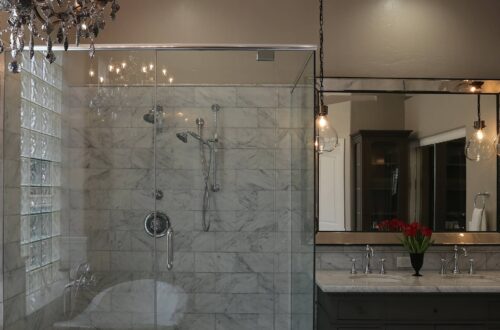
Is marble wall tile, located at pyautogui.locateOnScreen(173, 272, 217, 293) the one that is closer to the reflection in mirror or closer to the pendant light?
the reflection in mirror

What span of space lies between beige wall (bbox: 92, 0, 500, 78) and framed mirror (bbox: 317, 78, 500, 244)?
0.56 ft

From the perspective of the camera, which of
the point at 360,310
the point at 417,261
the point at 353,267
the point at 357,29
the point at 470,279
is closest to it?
the point at 360,310

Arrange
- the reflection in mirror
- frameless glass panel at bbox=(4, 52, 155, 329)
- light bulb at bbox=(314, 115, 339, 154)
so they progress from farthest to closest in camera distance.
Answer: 1. the reflection in mirror
2. light bulb at bbox=(314, 115, 339, 154)
3. frameless glass panel at bbox=(4, 52, 155, 329)

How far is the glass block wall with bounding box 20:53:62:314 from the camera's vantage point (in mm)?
3270

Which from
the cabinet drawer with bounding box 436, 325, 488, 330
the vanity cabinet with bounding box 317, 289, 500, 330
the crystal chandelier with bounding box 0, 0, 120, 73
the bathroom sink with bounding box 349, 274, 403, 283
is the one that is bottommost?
the cabinet drawer with bounding box 436, 325, 488, 330

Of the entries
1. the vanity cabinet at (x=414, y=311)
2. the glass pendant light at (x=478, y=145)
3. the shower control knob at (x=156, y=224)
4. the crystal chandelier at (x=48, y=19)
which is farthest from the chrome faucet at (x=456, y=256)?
the crystal chandelier at (x=48, y=19)

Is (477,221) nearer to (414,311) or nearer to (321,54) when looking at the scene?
(414,311)

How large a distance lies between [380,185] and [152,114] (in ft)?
5.55

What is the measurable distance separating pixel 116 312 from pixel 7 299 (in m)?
0.69

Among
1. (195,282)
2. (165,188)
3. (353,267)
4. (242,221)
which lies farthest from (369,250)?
(165,188)

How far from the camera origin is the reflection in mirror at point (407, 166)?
146 inches

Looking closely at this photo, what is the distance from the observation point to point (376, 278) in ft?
11.4

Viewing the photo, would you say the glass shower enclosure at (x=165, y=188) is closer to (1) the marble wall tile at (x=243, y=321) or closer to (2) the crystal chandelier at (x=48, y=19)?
(1) the marble wall tile at (x=243, y=321)

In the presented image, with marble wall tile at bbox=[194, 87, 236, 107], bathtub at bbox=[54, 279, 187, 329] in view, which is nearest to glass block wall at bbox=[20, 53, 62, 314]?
bathtub at bbox=[54, 279, 187, 329]
